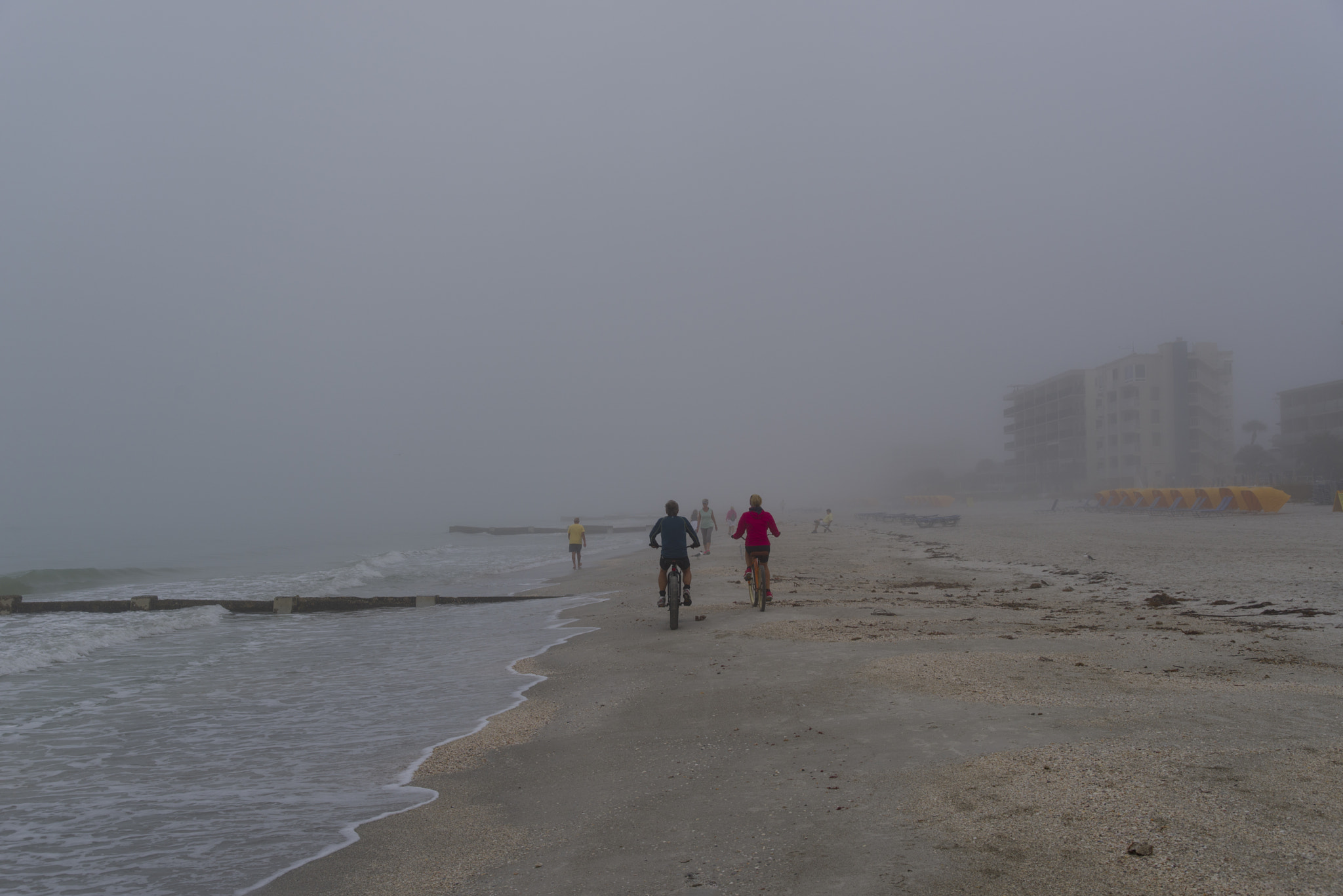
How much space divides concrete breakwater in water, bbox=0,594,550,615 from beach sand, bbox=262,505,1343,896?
8.17 metres

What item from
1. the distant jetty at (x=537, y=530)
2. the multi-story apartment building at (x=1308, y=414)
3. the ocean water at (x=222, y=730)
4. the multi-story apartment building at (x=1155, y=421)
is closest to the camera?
the ocean water at (x=222, y=730)

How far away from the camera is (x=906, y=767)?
478 cm

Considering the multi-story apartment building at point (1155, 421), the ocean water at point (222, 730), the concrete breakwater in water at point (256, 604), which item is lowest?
the concrete breakwater in water at point (256, 604)

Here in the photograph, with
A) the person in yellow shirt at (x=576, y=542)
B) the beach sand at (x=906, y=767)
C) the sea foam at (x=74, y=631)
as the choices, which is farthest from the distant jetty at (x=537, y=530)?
the beach sand at (x=906, y=767)

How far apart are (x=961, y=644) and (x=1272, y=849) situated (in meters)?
5.66

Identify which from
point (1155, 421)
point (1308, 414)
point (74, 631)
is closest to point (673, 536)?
point (74, 631)

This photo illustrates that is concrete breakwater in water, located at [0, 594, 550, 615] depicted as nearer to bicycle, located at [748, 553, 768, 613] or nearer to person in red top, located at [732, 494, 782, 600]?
bicycle, located at [748, 553, 768, 613]

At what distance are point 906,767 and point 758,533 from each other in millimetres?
8086

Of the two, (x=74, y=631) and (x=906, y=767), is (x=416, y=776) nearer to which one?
(x=906, y=767)

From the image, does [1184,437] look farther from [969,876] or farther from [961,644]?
[969,876]

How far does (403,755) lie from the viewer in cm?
640

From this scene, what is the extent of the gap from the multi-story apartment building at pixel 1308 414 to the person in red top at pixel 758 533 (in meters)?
90.6

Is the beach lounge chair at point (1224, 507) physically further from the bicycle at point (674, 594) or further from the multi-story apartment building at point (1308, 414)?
the multi-story apartment building at point (1308, 414)

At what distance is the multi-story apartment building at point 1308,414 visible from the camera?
270ft
